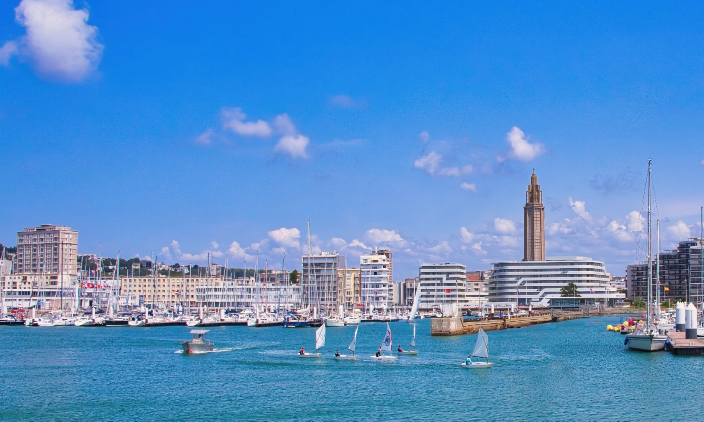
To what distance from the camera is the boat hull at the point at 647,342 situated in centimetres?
9181

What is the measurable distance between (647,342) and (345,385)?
4128 centimetres

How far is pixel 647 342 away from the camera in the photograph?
92000 millimetres

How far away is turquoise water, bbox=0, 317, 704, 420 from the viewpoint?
55.9m

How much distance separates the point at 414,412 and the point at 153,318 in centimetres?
14078

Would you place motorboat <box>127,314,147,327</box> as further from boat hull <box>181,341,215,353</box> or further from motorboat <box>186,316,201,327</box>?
boat hull <box>181,341,215,353</box>

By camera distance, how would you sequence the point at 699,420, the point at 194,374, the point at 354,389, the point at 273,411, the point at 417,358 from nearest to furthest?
1. the point at 699,420
2. the point at 273,411
3. the point at 354,389
4. the point at 194,374
5. the point at 417,358

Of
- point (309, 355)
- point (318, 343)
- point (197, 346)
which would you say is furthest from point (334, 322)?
point (318, 343)

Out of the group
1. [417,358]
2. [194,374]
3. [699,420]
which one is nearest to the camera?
[699,420]

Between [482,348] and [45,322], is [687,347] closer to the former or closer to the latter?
[482,348]

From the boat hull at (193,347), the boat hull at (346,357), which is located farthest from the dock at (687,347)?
the boat hull at (193,347)

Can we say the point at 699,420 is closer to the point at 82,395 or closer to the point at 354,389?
the point at 354,389

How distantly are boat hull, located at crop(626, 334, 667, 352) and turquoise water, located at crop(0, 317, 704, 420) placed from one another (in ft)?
3.99

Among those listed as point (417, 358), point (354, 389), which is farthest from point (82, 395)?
point (417, 358)

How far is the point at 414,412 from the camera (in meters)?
55.5
